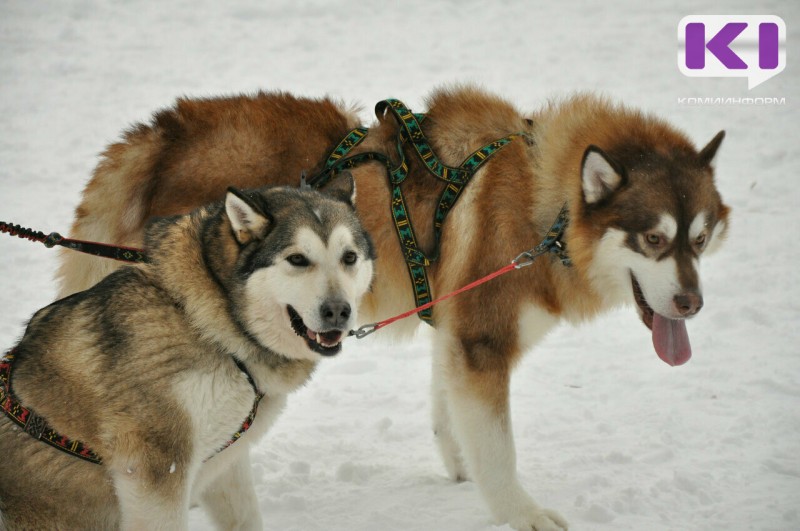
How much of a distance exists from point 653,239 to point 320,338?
5.98ft

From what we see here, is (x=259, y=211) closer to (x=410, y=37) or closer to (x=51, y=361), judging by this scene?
(x=51, y=361)

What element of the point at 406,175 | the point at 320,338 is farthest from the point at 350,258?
the point at 406,175

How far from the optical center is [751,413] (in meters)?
5.54

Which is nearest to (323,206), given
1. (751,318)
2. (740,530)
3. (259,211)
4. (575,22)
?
(259,211)

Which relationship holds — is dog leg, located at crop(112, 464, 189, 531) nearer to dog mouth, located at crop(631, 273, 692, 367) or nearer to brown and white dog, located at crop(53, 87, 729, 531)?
brown and white dog, located at crop(53, 87, 729, 531)

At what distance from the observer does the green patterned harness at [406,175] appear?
451cm

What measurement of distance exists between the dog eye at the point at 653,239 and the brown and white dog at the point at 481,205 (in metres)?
0.10

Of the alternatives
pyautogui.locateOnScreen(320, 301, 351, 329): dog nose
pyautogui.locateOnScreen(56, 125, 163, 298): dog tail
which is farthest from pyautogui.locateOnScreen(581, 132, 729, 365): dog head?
pyautogui.locateOnScreen(56, 125, 163, 298): dog tail

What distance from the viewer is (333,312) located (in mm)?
3193

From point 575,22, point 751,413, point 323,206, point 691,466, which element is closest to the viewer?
point 323,206

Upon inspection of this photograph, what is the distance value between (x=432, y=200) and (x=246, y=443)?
1.79 m

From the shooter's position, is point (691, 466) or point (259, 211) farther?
point (691, 466)

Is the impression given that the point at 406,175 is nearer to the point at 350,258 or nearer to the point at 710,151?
the point at 350,258

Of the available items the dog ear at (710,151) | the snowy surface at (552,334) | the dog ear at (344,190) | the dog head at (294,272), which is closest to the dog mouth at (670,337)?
the dog ear at (710,151)
